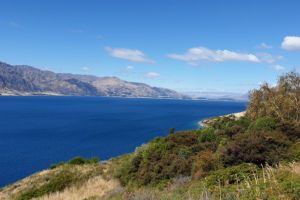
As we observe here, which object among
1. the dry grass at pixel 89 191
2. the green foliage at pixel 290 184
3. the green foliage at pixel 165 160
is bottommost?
the dry grass at pixel 89 191

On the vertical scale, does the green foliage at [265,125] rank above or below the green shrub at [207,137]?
above

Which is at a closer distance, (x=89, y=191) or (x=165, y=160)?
(x=89, y=191)

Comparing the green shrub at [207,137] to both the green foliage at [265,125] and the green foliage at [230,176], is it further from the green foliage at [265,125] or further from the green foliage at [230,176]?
the green foliage at [230,176]

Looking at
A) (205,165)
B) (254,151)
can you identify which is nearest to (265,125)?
(254,151)

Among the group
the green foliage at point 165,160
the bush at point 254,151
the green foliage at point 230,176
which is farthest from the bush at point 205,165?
the green foliage at point 230,176

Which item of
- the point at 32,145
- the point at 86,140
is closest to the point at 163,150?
the point at 32,145

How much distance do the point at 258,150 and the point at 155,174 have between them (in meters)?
5.95

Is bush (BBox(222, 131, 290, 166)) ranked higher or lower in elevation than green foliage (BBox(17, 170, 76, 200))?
higher

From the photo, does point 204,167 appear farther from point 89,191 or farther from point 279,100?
point 279,100

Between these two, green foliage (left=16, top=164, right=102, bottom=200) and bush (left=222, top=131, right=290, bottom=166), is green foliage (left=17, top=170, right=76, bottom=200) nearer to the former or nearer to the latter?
green foliage (left=16, top=164, right=102, bottom=200)

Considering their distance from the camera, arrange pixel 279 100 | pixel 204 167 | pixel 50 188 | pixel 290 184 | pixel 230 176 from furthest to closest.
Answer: pixel 279 100, pixel 50 188, pixel 204 167, pixel 230 176, pixel 290 184

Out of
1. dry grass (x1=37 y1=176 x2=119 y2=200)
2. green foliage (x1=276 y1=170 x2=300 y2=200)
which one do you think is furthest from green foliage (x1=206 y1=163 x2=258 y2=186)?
dry grass (x1=37 y1=176 x2=119 y2=200)

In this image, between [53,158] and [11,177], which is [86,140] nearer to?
[53,158]

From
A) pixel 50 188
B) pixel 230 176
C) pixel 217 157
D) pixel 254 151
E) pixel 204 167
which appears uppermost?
pixel 254 151
